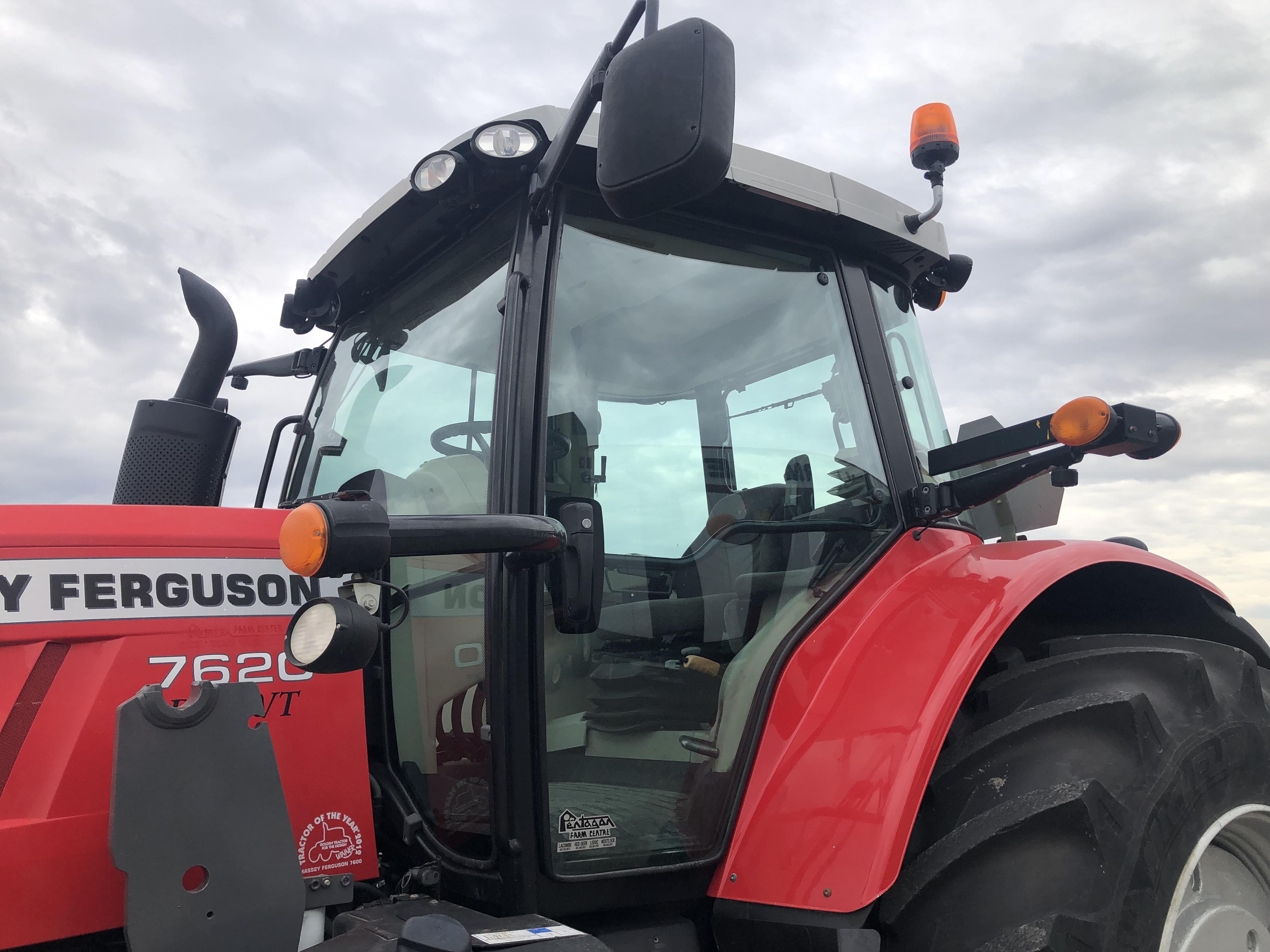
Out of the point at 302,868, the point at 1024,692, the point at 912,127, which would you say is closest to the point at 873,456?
the point at 1024,692

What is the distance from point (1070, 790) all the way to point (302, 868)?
53.9 inches

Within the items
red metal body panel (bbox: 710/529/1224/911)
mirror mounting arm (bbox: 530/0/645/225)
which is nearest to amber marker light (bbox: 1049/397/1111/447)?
red metal body panel (bbox: 710/529/1224/911)

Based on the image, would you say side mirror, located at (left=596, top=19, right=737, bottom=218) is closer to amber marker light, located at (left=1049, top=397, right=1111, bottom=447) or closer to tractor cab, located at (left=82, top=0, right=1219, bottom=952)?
tractor cab, located at (left=82, top=0, right=1219, bottom=952)

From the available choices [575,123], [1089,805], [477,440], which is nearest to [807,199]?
[575,123]

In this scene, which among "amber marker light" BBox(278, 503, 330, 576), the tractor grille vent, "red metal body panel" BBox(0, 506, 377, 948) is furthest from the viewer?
the tractor grille vent

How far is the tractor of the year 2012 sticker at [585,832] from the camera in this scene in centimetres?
171

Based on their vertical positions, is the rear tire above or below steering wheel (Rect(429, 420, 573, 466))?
below

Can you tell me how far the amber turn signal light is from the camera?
2287 mm

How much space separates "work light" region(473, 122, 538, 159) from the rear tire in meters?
1.43

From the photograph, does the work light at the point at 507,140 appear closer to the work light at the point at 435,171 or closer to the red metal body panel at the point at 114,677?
the work light at the point at 435,171

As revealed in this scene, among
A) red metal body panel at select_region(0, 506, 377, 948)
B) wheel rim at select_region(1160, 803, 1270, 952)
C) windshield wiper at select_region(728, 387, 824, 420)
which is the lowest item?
wheel rim at select_region(1160, 803, 1270, 952)

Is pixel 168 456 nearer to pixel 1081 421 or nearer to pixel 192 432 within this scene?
pixel 192 432

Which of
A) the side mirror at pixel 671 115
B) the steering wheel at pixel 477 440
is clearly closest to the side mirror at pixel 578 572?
the steering wheel at pixel 477 440

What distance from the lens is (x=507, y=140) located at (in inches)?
71.3
